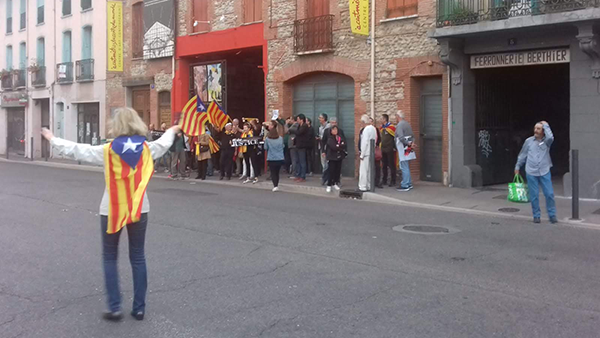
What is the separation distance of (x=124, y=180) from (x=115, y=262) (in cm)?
72

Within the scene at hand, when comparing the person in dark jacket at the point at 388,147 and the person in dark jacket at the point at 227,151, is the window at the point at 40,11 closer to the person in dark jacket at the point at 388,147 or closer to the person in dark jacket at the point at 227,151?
the person in dark jacket at the point at 227,151

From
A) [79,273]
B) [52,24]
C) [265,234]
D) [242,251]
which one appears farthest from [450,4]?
[52,24]

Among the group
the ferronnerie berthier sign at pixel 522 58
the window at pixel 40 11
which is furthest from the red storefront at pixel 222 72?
the window at pixel 40 11

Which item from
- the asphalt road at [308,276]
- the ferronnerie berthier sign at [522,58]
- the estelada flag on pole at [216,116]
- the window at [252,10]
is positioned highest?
the window at [252,10]

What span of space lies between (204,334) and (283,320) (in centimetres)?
72

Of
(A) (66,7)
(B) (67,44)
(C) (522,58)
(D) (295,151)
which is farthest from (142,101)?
(C) (522,58)

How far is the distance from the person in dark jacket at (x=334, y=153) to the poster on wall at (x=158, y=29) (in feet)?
39.0

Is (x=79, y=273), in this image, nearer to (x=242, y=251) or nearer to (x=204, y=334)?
(x=242, y=251)

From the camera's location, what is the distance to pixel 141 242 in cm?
547

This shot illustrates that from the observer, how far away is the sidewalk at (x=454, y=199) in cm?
1208

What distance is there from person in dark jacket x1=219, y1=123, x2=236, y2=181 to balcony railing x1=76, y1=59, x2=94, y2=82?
548 inches

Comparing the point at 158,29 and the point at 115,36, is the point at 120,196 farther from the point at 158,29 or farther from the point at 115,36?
the point at 115,36

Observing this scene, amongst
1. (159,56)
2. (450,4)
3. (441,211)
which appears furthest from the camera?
(159,56)

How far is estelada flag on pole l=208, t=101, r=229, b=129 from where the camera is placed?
17.8 metres
